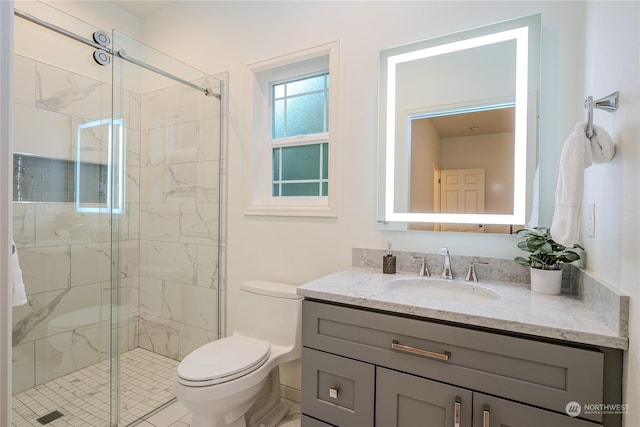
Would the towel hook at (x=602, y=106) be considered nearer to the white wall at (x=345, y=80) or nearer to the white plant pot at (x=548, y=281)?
the white wall at (x=345, y=80)

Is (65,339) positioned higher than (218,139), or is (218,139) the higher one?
(218,139)

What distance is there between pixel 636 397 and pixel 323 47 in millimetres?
1996

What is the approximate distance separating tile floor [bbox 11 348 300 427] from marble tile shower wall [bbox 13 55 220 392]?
82mm

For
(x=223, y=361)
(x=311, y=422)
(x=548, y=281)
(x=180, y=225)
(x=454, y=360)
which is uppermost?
(x=180, y=225)

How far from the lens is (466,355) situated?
1.02 metres

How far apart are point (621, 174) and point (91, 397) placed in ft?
8.77

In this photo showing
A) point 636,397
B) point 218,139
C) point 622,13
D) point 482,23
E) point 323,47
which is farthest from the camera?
point 218,139

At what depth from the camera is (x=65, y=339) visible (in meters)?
1.94

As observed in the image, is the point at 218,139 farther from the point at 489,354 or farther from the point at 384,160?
the point at 489,354

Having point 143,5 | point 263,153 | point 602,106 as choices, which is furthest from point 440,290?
point 143,5

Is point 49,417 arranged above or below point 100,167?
below

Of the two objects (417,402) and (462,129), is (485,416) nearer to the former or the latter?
(417,402)

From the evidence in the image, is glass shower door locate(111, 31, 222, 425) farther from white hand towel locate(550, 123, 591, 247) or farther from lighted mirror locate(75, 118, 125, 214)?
white hand towel locate(550, 123, 591, 247)

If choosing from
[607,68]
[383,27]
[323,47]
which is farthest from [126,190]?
[607,68]
